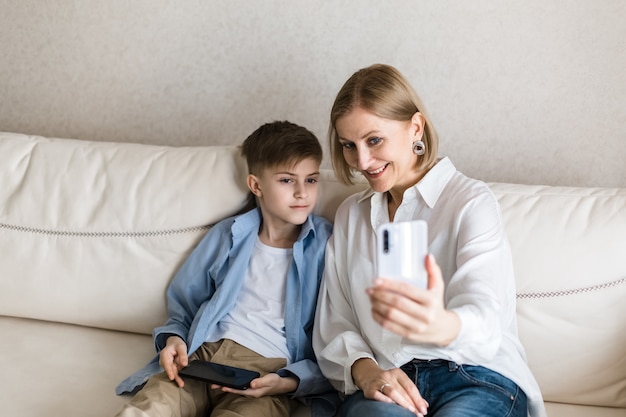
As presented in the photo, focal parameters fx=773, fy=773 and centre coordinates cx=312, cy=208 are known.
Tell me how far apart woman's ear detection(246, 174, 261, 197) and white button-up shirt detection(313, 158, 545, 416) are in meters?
0.24

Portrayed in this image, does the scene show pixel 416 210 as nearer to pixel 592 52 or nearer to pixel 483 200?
pixel 483 200

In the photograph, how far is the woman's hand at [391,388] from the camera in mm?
1539

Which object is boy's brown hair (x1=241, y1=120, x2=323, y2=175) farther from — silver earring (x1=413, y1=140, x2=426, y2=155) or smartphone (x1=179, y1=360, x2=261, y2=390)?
smartphone (x1=179, y1=360, x2=261, y2=390)

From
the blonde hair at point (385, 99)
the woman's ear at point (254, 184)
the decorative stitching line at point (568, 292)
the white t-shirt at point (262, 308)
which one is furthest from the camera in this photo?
the woman's ear at point (254, 184)

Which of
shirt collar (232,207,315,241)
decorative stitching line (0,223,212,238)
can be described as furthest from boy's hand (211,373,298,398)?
decorative stitching line (0,223,212,238)

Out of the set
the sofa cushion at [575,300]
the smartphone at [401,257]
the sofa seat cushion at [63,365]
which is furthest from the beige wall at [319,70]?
the smartphone at [401,257]

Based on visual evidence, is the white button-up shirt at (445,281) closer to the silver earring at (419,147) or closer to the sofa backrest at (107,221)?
the silver earring at (419,147)

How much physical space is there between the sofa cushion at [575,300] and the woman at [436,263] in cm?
16

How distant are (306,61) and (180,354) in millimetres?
959

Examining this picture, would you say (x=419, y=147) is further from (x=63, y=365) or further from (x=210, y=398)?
(x=63, y=365)

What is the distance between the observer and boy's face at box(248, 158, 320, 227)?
1.95m

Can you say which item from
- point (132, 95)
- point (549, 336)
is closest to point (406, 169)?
point (549, 336)

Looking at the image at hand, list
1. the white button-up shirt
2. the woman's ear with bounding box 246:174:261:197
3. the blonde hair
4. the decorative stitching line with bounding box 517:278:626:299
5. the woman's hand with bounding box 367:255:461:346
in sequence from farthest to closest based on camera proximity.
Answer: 1. the woman's ear with bounding box 246:174:261:197
2. the decorative stitching line with bounding box 517:278:626:299
3. the blonde hair
4. the white button-up shirt
5. the woman's hand with bounding box 367:255:461:346

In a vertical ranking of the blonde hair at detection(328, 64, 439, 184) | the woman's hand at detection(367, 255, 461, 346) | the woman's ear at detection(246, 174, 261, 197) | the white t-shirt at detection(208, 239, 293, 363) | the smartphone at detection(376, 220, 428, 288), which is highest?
the blonde hair at detection(328, 64, 439, 184)
